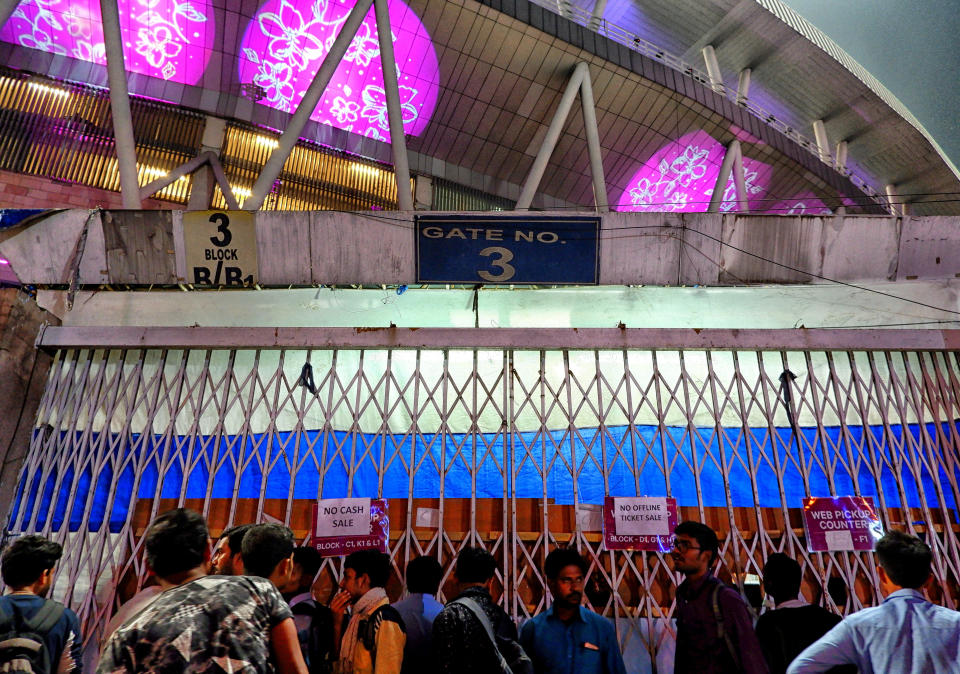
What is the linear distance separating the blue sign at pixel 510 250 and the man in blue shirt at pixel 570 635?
2924mm

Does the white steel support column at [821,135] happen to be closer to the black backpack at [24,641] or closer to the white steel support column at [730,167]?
the white steel support column at [730,167]

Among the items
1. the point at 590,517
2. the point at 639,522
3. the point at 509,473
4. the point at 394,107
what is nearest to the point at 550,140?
the point at 394,107

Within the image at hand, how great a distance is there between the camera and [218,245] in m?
5.91

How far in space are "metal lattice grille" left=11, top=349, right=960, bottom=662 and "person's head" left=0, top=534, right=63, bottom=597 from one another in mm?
2144

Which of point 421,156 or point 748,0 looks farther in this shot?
point 748,0

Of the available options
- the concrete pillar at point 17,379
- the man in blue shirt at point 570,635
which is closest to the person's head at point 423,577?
the man in blue shirt at point 570,635

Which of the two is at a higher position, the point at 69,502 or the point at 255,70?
the point at 255,70

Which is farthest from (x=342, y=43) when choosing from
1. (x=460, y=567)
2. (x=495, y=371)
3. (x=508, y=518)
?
(x=460, y=567)

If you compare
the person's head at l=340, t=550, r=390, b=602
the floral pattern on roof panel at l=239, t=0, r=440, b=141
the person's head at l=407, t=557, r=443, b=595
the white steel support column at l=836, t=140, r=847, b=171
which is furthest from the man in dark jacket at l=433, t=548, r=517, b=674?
the white steel support column at l=836, t=140, r=847, b=171

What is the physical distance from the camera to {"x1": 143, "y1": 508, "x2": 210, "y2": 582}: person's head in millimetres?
2201

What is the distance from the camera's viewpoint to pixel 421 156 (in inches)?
581

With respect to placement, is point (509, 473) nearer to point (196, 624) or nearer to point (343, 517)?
point (343, 517)

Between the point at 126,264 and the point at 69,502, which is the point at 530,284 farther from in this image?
the point at 69,502

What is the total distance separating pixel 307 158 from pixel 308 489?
9.81 metres
